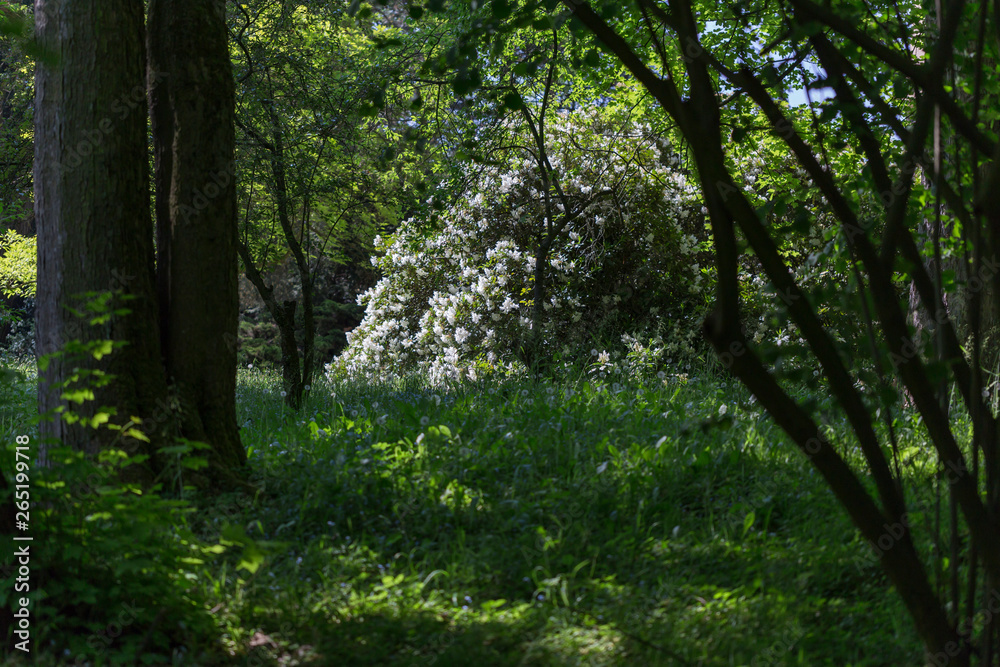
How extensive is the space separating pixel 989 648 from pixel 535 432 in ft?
9.02

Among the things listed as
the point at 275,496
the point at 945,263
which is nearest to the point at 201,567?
the point at 275,496

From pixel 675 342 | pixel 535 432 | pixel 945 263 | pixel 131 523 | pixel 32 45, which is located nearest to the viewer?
pixel 32 45

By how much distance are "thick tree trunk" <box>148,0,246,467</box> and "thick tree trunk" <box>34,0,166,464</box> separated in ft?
0.76

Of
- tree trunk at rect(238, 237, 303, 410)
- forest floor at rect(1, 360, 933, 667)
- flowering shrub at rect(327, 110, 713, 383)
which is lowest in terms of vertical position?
forest floor at rect(1, 360, 933, 667)

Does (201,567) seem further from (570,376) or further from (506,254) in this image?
(506,254)

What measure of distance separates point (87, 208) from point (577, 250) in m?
6.42

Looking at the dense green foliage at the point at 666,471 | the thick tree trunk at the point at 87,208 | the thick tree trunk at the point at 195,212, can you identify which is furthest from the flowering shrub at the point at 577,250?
the thick tree trunk at the point at 87,208

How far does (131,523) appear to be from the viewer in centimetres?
283

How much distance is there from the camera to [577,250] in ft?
30.6

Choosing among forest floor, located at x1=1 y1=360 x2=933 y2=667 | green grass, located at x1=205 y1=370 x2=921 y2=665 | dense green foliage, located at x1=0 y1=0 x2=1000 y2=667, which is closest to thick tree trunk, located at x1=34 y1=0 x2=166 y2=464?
dense green foliage, located at x1=0 y1=0 x2=1000 y2=667

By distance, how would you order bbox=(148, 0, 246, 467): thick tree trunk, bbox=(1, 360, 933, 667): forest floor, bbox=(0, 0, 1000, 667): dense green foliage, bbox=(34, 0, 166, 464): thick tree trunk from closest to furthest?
bbox=(0, 0, 1000, 667): dense green foliage, bbox=(1, 360, 933, 667): forest floor, bbox=(34, 0, 166, 464): thick tree trunk, bbox=(148, 0, 246, 467): thick tree trunk

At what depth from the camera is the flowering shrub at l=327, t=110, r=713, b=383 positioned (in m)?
9.02

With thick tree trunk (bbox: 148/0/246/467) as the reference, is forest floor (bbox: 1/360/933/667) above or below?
below

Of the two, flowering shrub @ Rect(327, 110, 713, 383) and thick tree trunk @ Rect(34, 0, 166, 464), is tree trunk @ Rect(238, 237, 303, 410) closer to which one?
flowering shrub @ Rect(327, 110, 713, 383)
